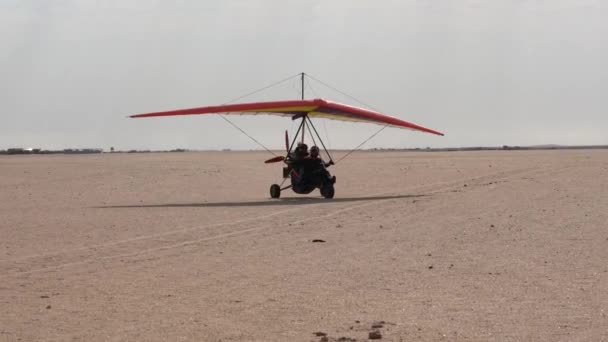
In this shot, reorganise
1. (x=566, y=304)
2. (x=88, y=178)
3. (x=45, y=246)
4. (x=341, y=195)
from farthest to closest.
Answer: (x=88, y=178)
(x=341, y=195)
(x=45, y=246)
(x=566, y=304)

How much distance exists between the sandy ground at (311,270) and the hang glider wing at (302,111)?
2.56 meters

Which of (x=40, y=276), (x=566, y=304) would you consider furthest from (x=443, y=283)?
(x=40, y=276)

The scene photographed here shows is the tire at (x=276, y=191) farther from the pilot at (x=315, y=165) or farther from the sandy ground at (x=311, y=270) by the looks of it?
the sandy ground at (x=311, y=270)

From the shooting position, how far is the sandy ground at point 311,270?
7.70 m

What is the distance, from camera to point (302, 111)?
22562mm

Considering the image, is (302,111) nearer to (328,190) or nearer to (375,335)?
(328,190)

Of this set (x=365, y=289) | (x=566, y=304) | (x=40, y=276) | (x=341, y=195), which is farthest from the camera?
(x=341, y=195)

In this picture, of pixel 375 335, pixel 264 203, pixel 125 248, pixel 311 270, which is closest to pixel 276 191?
pixel 264 203

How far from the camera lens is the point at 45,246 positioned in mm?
12617

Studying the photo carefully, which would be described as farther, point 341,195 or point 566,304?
point 341,195

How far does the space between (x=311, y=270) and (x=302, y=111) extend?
1239cm

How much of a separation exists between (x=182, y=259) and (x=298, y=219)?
15.9ft

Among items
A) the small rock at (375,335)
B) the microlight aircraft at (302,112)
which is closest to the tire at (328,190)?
the microlight aircraft at (302,112)

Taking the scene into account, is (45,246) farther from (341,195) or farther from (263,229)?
(341,195)
